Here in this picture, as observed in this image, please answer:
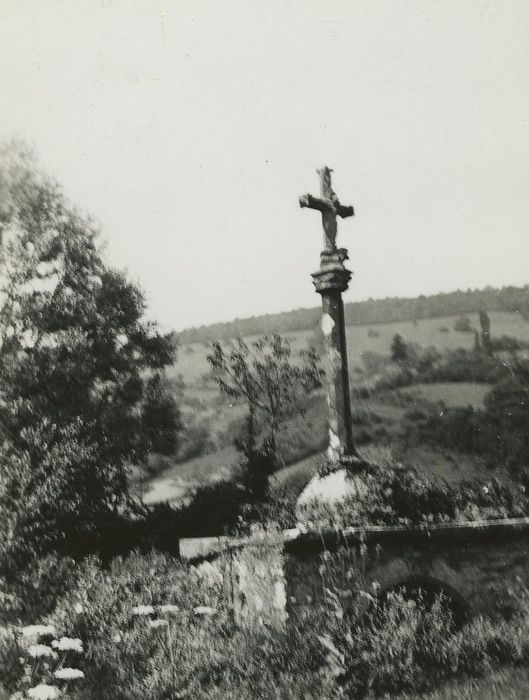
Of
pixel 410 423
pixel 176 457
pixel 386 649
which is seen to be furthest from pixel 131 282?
pixel 386 649

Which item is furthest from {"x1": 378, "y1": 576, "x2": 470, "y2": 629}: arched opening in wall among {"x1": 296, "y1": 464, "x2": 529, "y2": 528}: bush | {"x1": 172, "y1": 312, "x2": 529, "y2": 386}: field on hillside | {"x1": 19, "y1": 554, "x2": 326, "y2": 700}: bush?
{"x1": 172, "y1": 312, "x2": 529, "y2": 386}: field on hillside

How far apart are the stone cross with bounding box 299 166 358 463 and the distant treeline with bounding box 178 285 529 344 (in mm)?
809

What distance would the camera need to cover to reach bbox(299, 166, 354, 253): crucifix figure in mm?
5715

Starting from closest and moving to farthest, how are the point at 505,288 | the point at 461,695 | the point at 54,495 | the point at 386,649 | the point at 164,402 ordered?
the point at 461,695 < the point at 386,649 < the point at 505,288 < the point at 54,495 < the point at 164,402

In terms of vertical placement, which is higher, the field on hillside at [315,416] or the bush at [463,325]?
the bush at [463,325]

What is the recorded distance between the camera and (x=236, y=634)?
4.50 metres

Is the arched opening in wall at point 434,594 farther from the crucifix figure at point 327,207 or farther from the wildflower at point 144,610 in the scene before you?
the crucifix figure at point 327,207

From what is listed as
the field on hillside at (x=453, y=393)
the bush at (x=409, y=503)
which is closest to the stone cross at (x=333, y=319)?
the bush at (x=409, y=503)

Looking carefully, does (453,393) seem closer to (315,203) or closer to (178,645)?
(315,203)

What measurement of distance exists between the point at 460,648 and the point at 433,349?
3.61m

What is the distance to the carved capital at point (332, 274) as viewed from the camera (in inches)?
227

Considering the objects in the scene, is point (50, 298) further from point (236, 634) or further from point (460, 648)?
point (460, 648)

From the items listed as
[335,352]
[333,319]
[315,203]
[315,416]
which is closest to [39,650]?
[335,352]

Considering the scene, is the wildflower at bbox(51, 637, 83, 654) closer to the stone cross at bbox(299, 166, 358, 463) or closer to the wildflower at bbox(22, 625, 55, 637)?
the wildflower at bbox(22, 625, 55, 637)
